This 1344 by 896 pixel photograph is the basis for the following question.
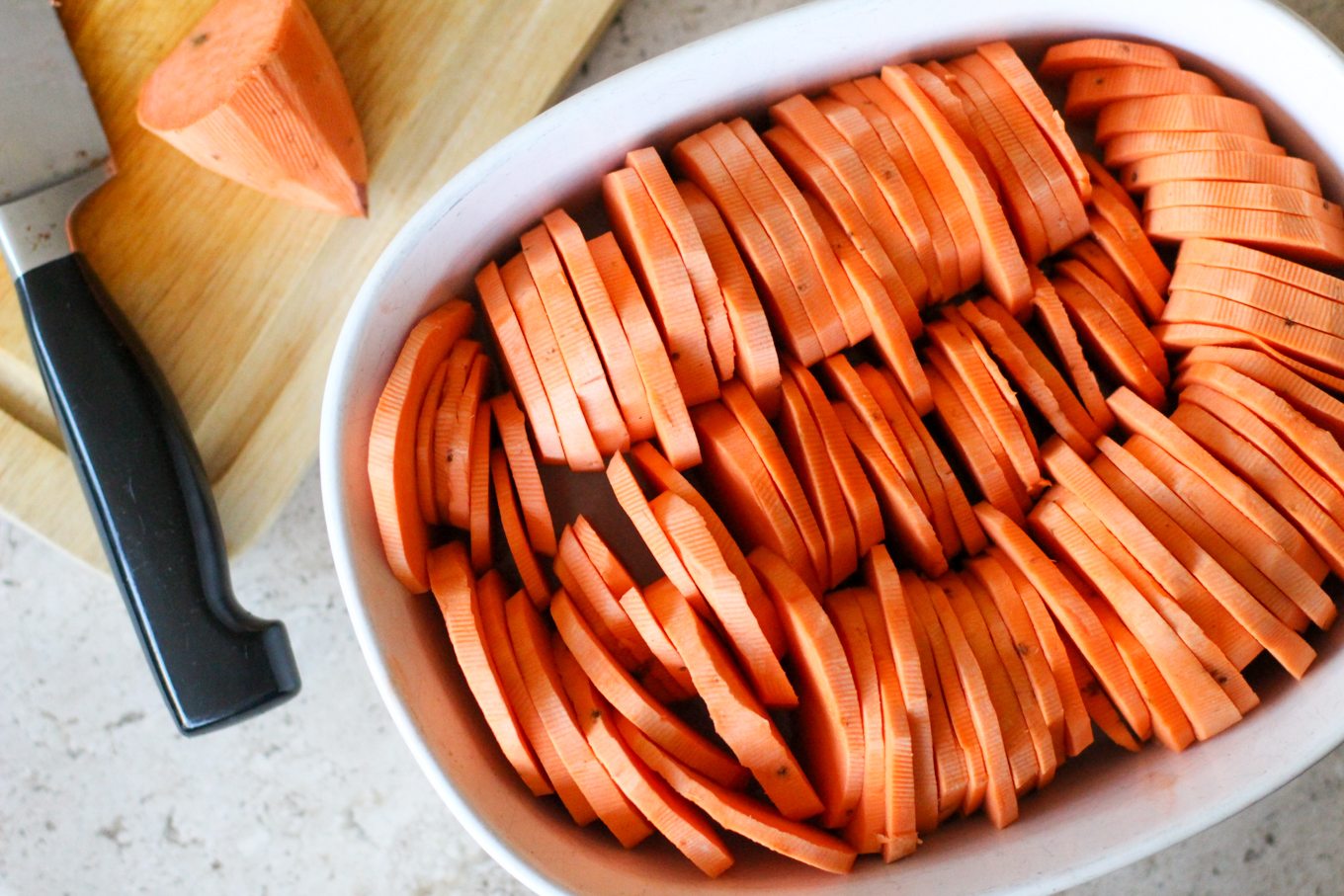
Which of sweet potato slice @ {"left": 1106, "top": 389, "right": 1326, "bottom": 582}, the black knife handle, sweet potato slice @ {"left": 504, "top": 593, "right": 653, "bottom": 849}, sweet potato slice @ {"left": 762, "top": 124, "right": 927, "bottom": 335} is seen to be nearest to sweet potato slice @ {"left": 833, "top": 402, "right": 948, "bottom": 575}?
sweet potato slice @ {"left": 762, "top": 124, "right": 927, "bottom": 335}

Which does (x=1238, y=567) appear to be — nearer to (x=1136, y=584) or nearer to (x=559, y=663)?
(x=1136, y=584)

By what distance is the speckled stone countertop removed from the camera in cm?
123

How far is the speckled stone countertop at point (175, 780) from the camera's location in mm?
1226

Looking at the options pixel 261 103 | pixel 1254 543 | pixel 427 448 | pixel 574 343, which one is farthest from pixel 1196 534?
pixel 261 103

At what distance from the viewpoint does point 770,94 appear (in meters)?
1.00

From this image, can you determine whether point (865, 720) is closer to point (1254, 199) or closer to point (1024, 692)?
point (1024, 692)

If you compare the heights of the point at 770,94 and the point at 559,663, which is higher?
the point at 770,94

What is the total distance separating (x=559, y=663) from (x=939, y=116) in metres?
0.60

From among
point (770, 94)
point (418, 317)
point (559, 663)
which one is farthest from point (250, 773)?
point (770, 94)

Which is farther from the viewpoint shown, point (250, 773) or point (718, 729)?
point (250, 773)

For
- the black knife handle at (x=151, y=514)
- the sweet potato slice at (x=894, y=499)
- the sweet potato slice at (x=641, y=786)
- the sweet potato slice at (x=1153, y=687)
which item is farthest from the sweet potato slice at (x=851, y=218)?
the black knife handle at (x=151, y=514)

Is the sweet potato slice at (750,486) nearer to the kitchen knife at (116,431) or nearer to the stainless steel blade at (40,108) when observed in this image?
the kitchen knife at (116,431)

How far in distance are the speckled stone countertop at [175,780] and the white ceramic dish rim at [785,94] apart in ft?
1.30

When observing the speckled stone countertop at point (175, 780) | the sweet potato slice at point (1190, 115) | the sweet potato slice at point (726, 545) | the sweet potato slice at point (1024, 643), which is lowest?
the speckled stone countertop at point (175, 780)
